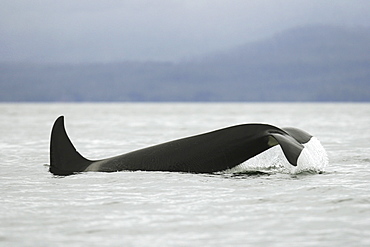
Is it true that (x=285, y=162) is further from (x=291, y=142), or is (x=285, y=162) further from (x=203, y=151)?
(x=291, y=142)

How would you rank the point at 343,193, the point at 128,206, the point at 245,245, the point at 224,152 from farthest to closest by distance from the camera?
the point at 224,152 → the point at 343,193 → the point at 128,206 → the point at 245,245

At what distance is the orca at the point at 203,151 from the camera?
7941 millimetres

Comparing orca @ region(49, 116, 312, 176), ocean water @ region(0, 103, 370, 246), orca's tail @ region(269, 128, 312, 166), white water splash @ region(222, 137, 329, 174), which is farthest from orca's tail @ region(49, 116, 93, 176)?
orca's tail @ region(269, 128, 312, 166)

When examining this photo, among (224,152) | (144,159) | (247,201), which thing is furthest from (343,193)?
(144,159)

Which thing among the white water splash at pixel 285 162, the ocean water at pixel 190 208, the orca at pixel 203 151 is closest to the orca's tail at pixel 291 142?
the orca at pixel 203 151

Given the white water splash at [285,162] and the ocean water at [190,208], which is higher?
the white water splash at [285,162]

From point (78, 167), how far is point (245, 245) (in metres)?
4.76

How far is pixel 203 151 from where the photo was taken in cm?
823

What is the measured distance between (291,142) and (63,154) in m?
3.40

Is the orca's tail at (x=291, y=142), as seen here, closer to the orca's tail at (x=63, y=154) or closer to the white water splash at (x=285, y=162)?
the white water splash at (x=285, y=162)

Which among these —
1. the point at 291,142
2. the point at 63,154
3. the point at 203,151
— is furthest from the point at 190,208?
the point at 63,154

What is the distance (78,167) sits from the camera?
912 cm

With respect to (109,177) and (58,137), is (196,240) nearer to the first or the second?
(109,177)

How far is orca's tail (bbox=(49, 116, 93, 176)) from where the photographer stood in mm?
9141
